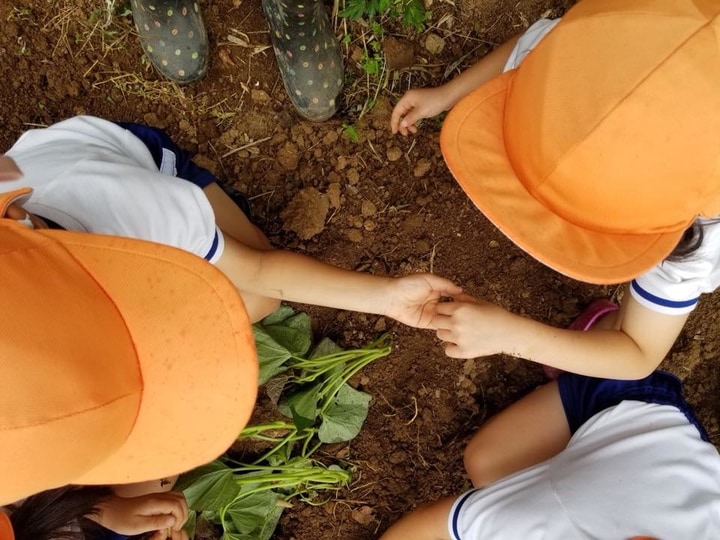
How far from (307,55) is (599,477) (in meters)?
0.91

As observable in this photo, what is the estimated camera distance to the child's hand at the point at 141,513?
3.52 ft

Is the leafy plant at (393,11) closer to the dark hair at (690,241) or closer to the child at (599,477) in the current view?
the dark hair at (690,241)

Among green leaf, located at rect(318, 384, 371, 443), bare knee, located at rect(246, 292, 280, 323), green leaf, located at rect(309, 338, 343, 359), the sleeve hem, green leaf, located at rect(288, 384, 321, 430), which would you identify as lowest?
green leaf, located at rect(318, 384, 371, 443)

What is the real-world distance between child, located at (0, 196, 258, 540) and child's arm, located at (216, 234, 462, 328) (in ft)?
0.89

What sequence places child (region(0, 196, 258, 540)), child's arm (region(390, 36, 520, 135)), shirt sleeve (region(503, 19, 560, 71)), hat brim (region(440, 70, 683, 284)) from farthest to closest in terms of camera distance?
child's arm (region(390, 36, 520, 135))
shirt sleeve (region(503, 19, 560, 71))
hat brim (region(440, 70, 683, 284))
child (region(0, 196, 258, 540))

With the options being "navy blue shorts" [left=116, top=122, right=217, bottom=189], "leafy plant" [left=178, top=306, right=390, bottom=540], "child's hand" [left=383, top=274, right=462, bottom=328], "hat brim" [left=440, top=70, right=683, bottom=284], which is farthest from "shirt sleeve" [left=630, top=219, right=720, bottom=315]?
"navy blue shorts" [left=116, top=122, right=217, bottom=189]

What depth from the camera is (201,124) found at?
51.3 inches

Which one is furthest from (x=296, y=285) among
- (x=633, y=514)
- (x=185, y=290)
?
(x=633, y=514)

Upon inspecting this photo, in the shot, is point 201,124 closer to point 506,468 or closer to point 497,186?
point 497,186

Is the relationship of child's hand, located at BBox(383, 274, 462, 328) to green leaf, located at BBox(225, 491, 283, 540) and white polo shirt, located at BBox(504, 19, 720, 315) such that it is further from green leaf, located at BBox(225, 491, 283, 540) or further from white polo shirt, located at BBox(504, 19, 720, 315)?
green leaf, located at BBox(225, 491, 283, 540)

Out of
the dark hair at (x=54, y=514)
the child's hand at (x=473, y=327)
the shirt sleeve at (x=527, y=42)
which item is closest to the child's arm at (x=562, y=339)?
the child's hand at (x=473, y=327)

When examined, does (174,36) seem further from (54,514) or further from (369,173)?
(54,514)

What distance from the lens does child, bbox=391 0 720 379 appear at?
65 centimetres

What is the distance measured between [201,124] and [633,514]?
1067 millimetres
